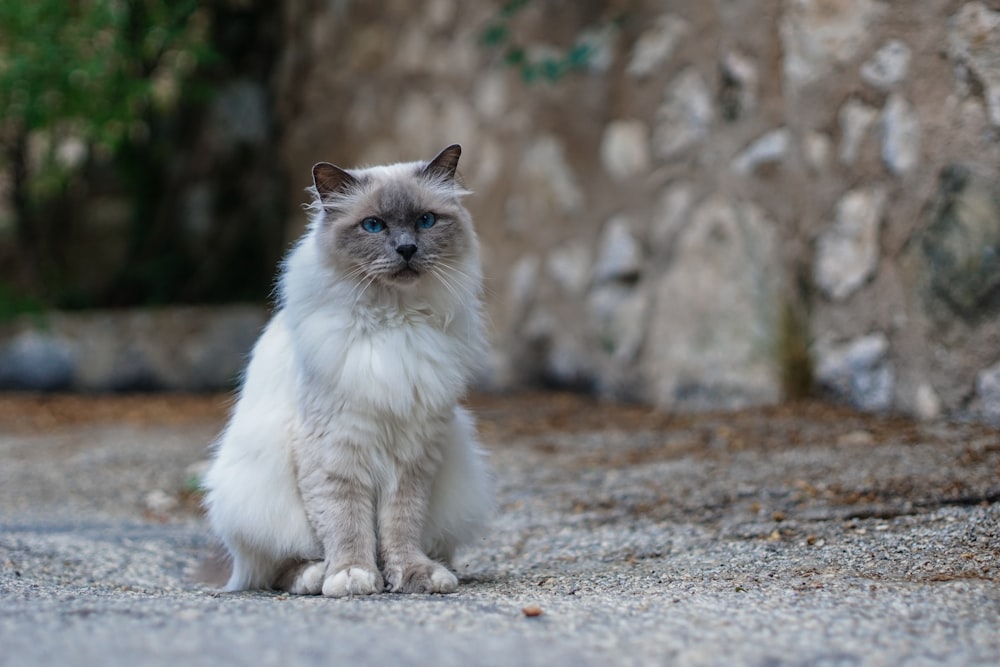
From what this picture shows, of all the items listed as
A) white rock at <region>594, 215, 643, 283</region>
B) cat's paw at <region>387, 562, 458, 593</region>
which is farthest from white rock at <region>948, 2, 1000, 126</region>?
cat's paw at <region>387, 562, 458, 593</region>

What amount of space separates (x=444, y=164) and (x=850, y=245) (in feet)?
6.91

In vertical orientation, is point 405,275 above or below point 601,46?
below

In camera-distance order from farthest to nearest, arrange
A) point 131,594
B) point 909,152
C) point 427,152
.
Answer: point 427,152, point 909,152, point 131,594

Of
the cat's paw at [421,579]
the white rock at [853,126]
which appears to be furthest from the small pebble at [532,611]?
the white rock at [853,126]

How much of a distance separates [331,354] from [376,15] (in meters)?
4.91

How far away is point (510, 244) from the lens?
6.23 meters

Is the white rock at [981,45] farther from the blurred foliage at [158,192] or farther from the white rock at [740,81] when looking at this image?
the blurred foliage at [158,192]

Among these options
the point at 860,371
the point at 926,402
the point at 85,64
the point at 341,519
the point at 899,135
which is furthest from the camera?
the point at 85,64

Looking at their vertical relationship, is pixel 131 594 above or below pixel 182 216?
below

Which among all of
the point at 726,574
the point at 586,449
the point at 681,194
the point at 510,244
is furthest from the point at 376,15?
the point at 726,574

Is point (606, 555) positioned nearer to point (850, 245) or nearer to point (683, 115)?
point (850, 245)

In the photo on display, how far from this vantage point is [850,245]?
436cm

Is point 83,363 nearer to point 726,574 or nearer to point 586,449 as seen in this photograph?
point 586,449

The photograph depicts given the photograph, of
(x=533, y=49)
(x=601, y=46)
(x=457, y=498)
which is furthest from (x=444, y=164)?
(x=533, y=49)
